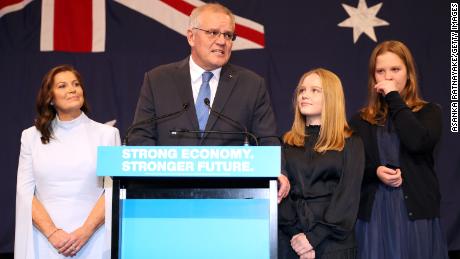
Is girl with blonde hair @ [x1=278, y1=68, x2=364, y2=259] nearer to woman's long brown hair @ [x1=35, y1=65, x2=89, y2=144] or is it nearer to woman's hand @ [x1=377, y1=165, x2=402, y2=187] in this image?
woman's hand @ [x1=377, y1=165, x2=402, y2=187]

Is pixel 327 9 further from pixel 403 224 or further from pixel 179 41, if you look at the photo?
pixel 403 224

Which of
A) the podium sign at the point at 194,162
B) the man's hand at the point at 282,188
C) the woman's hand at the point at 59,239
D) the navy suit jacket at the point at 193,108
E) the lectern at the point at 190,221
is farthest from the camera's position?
the woman's hand at the point at 59,239

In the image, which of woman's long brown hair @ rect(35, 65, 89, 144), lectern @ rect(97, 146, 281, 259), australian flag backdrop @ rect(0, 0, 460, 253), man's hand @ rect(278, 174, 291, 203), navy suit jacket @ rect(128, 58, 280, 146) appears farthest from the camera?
australian flag backdrop @ rect(0, 0, 460, 253)

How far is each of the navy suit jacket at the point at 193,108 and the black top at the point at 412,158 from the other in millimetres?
504

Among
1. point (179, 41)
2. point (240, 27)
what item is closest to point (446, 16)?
point (240, 27)

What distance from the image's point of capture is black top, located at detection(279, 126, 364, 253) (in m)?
2.48

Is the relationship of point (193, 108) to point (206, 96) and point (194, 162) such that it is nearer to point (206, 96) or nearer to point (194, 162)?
point (206, 96)

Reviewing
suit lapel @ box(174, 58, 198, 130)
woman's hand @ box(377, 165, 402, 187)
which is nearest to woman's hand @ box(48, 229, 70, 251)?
suit lapel @ box(174, 58, 198, 130)

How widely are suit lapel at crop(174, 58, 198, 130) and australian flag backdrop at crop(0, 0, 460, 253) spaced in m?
1.83

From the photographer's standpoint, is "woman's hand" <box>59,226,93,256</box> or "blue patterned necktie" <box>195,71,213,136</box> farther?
"woman's hand" <box>59,226,93,256</box>

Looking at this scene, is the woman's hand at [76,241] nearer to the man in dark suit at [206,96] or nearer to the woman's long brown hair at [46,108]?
the woman's long brown hair at [46,108]

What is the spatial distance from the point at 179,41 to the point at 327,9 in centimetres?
123

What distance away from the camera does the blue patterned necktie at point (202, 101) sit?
2.61 m

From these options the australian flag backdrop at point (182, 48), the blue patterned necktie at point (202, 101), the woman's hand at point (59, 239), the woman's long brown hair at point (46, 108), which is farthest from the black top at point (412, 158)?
the australian flag backdrop at point (182, 48)
